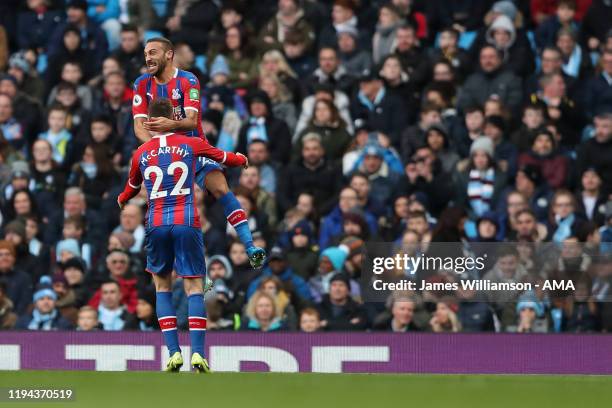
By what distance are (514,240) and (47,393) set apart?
734 centimetres

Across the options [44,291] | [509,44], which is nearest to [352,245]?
[44,291]

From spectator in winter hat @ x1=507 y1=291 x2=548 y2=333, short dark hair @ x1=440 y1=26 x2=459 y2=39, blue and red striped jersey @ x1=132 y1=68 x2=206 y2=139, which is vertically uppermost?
short dark hair @ x1=440 y1=26 x2=459 y2=39

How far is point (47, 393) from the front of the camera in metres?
11.3

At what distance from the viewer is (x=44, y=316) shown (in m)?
17.6

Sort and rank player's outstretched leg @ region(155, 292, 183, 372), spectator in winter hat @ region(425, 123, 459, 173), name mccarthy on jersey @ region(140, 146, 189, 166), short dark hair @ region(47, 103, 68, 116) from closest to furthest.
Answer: name mccarthy on jersey @ region(140, 146, 189, 166) < player's outstretched leg @ region(155, 292, 183, 372) < spectator in winter hat @ region(425, 123, 459, 173) < short dark hair @ region(47, 103, 68, 116)

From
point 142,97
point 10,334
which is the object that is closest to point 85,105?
point 10,334

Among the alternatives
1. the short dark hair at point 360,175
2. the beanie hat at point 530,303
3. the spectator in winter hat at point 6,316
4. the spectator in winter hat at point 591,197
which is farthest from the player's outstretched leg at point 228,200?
the spectator in winter hat at point 591,197

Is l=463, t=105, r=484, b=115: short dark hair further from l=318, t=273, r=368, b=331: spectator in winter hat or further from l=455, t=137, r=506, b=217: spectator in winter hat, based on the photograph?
l=318, t=273, r=368, b=331: spectator in winter hat

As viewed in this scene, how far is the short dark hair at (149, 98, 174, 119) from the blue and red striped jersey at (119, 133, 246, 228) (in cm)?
15

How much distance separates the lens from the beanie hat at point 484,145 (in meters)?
18.8

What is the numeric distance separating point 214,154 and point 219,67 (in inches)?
317

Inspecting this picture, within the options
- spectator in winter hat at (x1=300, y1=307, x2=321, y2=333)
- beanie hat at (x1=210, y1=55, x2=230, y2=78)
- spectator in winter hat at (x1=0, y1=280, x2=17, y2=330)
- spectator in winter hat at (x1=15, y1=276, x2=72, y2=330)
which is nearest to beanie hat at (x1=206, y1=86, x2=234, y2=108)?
beanie hat at (x1=210, y1=55, x2=230, y2=78)

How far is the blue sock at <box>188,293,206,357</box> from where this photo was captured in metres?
12.7

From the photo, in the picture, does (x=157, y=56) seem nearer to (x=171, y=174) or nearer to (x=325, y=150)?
(x=171, y=174)
